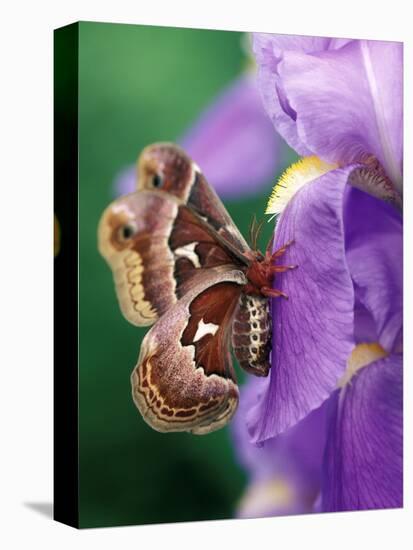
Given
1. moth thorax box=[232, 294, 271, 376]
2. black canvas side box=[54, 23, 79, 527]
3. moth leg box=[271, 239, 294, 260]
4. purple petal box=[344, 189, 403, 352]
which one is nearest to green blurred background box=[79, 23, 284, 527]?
black canvas side box=[54, 23, 79, 527]

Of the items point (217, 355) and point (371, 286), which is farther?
point (371, 286)

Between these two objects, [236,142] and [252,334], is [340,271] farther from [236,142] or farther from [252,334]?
[236,142]

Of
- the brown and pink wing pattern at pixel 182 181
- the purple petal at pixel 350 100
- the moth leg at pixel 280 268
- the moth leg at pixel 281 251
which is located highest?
the purple petal at pixel 350 100

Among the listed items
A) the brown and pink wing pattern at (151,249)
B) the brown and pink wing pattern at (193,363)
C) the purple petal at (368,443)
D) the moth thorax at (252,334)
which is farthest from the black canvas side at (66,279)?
the purple petal at (368,443)

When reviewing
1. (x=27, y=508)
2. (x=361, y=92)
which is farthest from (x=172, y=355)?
(x=361, y=92)

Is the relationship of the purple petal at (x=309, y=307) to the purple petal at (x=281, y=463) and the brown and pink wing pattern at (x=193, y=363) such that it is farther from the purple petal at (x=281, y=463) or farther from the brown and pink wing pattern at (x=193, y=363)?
the brown and pink wing pattern at (x=193, y=363)

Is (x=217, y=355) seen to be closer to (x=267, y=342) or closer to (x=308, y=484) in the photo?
(x=267, y=342)

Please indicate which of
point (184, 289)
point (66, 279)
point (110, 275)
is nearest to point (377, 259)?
point (184, 289)
